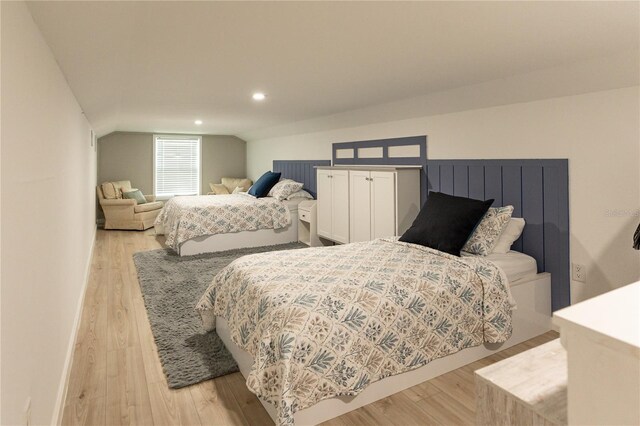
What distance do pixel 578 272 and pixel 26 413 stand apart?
3151mm

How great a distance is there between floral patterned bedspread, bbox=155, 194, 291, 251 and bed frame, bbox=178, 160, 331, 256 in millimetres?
85

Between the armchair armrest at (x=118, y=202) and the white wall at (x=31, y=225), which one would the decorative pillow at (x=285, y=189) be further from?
the white wall at (x=31, y=225)

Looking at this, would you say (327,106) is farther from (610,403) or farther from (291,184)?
(610,403)

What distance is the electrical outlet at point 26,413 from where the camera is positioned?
1.33 metres

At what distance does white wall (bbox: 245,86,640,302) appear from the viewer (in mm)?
2449

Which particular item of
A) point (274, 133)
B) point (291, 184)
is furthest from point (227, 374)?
point (274, 133)

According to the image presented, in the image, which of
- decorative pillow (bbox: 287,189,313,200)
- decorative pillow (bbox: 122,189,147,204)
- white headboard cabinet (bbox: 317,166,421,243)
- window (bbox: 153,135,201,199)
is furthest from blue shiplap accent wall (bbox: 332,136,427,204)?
window (bbox: 153,135,201,199)

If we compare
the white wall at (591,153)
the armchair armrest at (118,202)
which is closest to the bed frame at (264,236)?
the armchair armrest at (118,202)

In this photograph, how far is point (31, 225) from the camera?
155cm

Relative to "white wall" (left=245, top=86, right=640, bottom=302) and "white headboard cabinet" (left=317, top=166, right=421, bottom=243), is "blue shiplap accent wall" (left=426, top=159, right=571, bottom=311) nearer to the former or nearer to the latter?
"white wall" (left=245, top=86, right=640, bottom=302)

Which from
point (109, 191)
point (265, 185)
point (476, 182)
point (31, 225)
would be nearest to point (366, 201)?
point (476, 182)

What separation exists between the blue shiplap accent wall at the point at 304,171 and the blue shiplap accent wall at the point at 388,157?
48cm

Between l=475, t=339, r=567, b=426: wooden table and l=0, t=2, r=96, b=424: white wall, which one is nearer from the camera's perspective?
l=475, t=339, r=567, b=426: wooden table

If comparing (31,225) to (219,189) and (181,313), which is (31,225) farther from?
(219,189)
